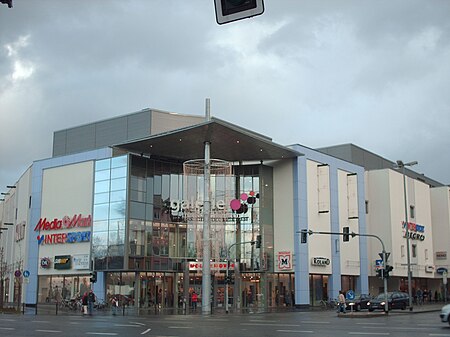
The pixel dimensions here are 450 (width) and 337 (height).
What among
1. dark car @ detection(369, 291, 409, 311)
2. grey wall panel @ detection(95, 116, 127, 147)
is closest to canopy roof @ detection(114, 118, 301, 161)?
grey wall panel @ detection(95, 116, 127, 147)

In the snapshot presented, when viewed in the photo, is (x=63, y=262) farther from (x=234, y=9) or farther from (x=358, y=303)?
(x=234, y=9)

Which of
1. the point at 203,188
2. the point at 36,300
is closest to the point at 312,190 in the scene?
the point at 203,188

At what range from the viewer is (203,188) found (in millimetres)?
51062

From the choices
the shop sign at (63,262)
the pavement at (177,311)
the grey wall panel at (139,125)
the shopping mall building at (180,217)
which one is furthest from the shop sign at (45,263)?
the grey wall panel at (139,125)

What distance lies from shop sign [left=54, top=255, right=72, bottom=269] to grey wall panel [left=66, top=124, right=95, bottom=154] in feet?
37.6

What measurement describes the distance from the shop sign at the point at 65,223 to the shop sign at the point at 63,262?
104 inches

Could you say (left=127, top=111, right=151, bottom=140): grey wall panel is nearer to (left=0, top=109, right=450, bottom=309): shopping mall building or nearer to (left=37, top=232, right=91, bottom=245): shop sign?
(left=0, top=109, right=450, bottom=309): shopping mall building

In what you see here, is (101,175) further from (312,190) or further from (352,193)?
(352,193)

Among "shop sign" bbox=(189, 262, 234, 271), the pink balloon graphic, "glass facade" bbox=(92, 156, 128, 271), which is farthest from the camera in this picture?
the pink balloon graphic

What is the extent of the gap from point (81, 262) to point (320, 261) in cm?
2191

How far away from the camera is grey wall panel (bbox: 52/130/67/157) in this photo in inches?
2474

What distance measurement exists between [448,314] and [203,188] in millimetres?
28760

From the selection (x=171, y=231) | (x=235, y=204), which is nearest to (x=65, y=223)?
(x=171, y=231)

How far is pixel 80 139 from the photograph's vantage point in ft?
202
